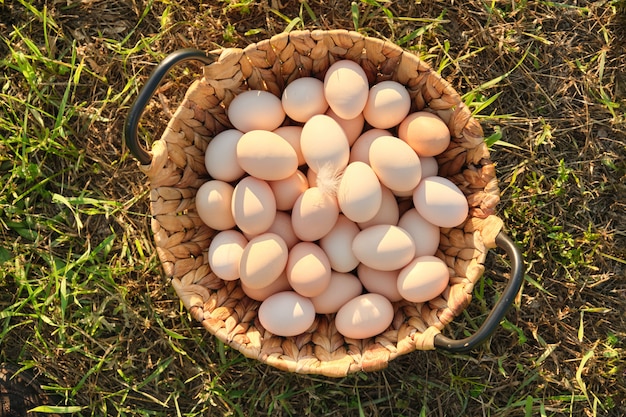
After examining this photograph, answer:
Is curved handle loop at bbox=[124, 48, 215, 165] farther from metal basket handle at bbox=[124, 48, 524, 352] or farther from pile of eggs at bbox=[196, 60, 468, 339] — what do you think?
pile of eggs at bbox=[196, 60, 468, 339]

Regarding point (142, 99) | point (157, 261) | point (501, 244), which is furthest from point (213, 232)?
point (501, 244)

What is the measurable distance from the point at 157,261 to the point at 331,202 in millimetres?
464

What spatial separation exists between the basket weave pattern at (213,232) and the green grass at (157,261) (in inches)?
7.4

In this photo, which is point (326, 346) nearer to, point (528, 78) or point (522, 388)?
point (522, 388)

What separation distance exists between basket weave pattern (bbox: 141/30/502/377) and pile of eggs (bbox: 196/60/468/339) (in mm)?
32

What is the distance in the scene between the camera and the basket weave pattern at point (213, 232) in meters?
1.10

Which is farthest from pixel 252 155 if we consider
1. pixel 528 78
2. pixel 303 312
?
pixel 528 78

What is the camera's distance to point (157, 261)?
1356mm

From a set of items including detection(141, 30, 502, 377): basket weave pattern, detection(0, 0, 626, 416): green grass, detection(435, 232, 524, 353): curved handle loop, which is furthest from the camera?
detection(0, 0, 626, 416): green grass

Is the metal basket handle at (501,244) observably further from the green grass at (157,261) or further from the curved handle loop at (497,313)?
the green grass at (157,261)

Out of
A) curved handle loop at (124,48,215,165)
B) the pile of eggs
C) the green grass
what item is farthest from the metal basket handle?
the green grass

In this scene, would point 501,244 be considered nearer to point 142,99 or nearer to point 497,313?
point 497,313

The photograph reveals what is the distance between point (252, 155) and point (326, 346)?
40cm

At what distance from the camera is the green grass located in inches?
53.4
